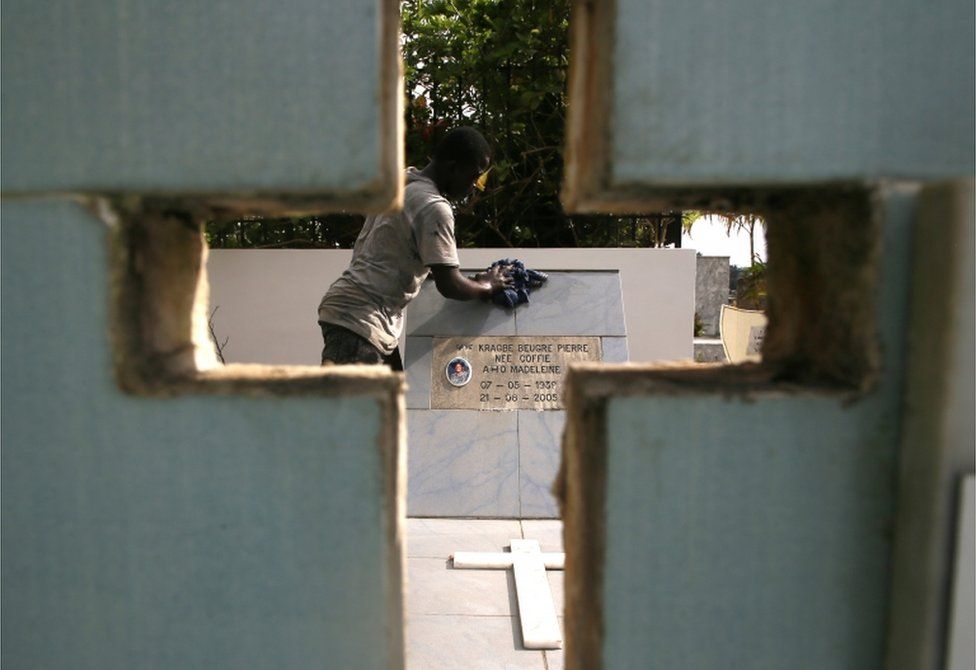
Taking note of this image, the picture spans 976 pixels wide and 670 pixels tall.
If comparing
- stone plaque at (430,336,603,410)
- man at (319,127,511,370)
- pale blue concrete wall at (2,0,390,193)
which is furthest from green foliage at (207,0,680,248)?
pale blue concrete wall at (2,0,390,193)

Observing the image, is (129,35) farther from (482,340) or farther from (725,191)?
(482,340)

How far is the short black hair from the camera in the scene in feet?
10.1

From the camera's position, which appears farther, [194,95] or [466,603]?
[466,603]

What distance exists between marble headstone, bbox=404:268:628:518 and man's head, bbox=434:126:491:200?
1.11 metres

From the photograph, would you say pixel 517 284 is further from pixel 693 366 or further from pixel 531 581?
pixel 693 366

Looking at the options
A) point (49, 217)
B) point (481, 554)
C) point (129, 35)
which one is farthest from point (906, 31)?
point (481, 554)

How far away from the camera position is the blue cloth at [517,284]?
4148 millimetres

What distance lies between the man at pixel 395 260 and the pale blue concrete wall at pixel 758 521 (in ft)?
6.81

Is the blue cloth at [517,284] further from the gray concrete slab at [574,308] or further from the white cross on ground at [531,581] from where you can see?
the white cross on ground at [531,581]

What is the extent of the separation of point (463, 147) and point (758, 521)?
2.47m

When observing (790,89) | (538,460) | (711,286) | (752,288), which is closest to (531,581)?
(538,460)

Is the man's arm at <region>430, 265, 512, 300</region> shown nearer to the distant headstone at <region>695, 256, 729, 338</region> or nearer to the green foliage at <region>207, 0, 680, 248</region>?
the green foliage at <region>207, 0, 680, 248</region>

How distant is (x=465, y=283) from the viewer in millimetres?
3645

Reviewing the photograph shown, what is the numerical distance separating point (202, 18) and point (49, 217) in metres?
0.32
